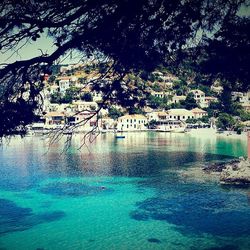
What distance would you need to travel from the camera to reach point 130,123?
261ft

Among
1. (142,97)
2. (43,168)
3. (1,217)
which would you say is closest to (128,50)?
(142,97)

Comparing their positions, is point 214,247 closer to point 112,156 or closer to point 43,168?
point 43,168

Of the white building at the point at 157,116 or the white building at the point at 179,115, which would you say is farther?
the white building at the point at 157,116

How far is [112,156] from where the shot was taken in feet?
123

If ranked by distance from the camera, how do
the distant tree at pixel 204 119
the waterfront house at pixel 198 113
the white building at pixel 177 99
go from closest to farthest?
the distant tree at pixel 204 119 < the waterfront house at pixel 198 113 < the white building at pixel 177 99

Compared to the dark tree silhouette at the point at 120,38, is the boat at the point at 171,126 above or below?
below

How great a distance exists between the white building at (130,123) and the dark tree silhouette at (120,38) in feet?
235

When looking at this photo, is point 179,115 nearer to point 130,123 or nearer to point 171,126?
point 171,126

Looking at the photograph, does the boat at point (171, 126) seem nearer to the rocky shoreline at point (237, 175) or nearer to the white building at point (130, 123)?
the white building at point (130, 123)

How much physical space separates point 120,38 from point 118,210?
12.4 metres

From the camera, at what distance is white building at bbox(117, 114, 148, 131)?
78.9m

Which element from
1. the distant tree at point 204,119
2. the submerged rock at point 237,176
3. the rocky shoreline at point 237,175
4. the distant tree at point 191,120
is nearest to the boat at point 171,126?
the distant tree at point 191,120

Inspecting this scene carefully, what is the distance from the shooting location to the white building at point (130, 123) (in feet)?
259

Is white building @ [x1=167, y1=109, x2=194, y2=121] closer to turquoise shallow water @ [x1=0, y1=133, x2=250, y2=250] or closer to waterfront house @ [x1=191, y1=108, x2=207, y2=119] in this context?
waterfront house @ [x1=191, y1=108, x2=207, y2=119]
